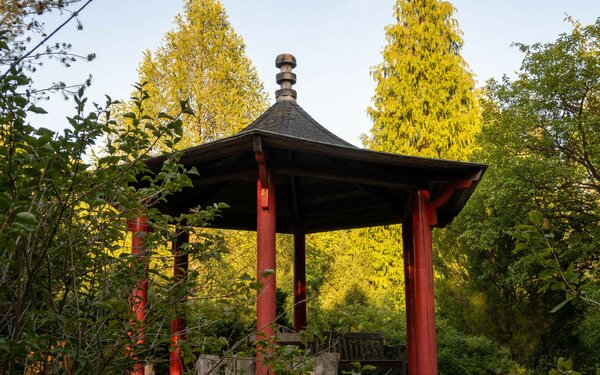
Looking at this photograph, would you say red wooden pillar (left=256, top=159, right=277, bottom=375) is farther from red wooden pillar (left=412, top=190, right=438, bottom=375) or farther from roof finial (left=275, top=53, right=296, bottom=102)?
roof finial (left=275, top=53, right=296, bottom=102)

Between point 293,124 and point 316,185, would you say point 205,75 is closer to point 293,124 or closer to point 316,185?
point 316,185

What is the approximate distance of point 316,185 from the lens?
32.6ft

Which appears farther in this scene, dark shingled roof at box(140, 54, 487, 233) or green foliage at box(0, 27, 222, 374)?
dark shingled roof at box(140, 54, 487, 233)

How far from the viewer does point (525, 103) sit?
51.5 feet

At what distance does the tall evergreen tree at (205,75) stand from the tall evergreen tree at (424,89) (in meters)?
5.17

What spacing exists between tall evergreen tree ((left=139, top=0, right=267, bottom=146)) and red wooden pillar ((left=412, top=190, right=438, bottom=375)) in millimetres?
12580

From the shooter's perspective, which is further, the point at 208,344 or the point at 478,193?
the point at 478,193

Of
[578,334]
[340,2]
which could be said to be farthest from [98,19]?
[578,334]

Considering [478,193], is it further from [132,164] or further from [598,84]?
[132,164]

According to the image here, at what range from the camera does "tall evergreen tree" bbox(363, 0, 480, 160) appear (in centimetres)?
2227

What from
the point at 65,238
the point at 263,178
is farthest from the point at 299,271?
the point at 65,238

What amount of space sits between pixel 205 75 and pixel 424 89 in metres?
8.14

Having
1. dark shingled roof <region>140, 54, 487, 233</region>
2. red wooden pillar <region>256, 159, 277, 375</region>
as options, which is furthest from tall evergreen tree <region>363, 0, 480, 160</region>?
red wooden pillar <region>256, 159, 277, 375</region>

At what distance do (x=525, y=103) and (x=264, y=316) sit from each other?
12051 millimetres
